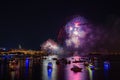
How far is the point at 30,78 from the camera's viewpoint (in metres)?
62.5

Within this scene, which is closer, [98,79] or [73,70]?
[98,79]

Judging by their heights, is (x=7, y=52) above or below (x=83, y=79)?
above

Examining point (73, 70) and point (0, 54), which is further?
point (0, 54)

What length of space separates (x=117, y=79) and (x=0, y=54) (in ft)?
459

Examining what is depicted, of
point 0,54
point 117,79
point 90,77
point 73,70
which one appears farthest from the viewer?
point 0,54

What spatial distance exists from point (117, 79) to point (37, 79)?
51.2ft

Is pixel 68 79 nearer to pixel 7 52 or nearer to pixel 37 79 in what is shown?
pixel 37 79

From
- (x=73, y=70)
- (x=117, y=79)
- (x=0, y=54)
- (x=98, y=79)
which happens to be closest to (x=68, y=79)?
(x=98, y=79)

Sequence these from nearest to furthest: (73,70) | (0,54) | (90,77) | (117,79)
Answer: (117,79), (90,77), (73,70), (0,54)

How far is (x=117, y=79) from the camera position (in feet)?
194

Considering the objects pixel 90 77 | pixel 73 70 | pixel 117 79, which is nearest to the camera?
pixel 117 79

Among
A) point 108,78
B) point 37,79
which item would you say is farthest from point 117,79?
point 37,79

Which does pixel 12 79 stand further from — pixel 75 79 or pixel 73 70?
pixel 73 70

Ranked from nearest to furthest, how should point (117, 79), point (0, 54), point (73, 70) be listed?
1. point (117, 79)
2. point (73, 70)
3. point (0, 54)
